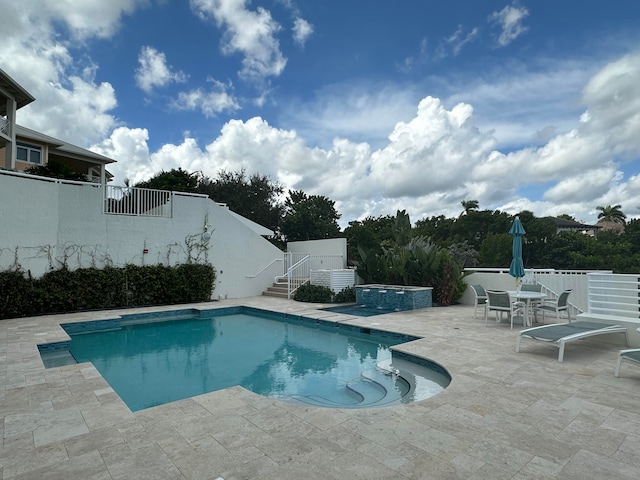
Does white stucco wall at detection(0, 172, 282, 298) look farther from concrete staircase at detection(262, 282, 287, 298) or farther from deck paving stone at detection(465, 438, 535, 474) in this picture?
deck paving stone at detection(465, 438, 535, 474)

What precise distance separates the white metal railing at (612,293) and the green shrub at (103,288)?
42.5 feet

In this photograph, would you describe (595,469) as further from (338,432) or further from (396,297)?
(396,297)

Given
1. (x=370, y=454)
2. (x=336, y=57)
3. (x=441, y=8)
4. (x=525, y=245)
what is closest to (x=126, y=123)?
(x=336, y=57)

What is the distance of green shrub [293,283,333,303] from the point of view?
14.5 m

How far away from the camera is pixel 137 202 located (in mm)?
14164

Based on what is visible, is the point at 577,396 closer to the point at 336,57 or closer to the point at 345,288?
the point at 345,288

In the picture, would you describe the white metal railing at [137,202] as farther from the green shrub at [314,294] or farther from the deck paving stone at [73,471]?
the deck paving stone at [73,471]

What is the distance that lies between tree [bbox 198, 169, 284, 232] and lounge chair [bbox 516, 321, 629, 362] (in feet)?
80.6

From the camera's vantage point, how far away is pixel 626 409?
13.0 feet

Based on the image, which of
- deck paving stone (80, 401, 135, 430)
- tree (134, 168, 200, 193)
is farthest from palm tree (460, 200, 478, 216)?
deck paving stone (80, 401, 135, 430)

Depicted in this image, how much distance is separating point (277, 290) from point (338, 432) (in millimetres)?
13640

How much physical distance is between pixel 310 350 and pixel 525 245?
116 feet

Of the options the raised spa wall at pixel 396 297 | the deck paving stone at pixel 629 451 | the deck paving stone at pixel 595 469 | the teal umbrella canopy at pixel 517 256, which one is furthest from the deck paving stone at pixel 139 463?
the raised spa wall at pixel 396 297

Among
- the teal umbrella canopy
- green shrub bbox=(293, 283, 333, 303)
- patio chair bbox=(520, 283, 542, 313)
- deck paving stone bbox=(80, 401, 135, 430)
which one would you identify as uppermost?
the teal umbrella canopy
